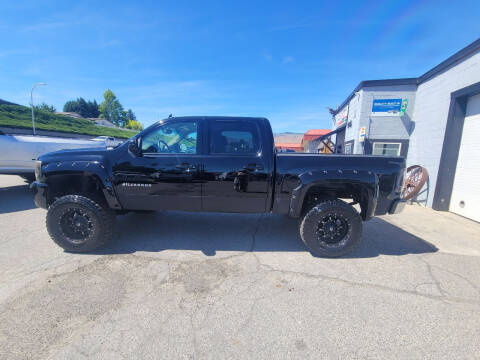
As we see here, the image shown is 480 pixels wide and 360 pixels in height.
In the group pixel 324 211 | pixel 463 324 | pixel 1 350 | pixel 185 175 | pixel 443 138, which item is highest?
pixel 443 138

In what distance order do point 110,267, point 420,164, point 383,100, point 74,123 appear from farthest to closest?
1. point 74,123
2. point 383,100
3. point 420,164
4. point 110,267

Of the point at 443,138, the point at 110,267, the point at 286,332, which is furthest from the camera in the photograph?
the point at 443,138

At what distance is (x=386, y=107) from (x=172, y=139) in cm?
888

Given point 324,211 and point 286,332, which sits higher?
point 324,211

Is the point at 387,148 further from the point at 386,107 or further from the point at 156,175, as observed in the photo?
the point at 156,175

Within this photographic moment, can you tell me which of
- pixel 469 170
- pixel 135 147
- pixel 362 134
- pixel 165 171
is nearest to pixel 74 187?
pixel 135 147

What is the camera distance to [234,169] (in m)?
3.15

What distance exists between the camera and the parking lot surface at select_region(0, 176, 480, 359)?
1.78m

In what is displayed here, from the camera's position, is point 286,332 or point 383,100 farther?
point 383,100

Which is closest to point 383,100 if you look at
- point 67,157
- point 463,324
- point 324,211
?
point 324,211

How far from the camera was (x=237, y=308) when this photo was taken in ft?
7.17

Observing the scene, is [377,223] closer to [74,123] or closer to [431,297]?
[431,297]

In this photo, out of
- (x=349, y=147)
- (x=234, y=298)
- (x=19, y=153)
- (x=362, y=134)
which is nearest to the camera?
(x=234, y=298)

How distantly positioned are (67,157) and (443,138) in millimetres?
8568
